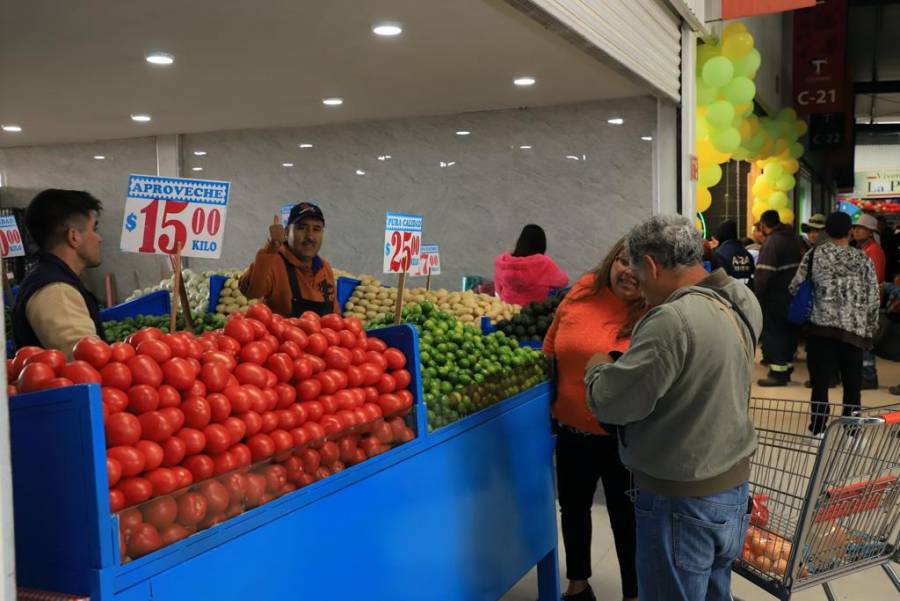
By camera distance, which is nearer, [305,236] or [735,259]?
[305,236]

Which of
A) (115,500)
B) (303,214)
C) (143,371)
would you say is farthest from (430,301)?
(115,500)

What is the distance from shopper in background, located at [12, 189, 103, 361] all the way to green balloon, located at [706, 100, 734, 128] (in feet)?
19.9

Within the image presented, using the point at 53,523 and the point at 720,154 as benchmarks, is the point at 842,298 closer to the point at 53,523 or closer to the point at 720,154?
the point at 720,154

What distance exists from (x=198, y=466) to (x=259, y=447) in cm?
19

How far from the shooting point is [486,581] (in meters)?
3.10

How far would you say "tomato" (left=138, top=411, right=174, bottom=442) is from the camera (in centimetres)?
177

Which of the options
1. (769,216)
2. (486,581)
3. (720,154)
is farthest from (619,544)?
(769,216)

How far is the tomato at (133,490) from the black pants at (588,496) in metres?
2.22

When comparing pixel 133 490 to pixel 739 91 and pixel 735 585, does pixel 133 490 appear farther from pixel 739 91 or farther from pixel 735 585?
pixel 739 91

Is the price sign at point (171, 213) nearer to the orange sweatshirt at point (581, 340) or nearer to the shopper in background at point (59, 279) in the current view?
the shopper in background at point (59, 279)

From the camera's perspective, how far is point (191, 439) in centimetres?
183

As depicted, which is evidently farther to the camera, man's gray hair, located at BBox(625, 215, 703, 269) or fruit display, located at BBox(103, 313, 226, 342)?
fruit display, located at BBox(103, 313, 226, 342)

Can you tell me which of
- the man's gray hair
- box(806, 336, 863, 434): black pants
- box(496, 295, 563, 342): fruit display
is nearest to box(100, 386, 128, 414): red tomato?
the man's gray hair

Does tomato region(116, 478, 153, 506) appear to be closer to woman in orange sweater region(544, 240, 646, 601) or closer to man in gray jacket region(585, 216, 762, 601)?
man in gray jacket region(585, 216, 762, 601)
